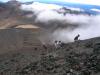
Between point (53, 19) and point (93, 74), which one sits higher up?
point (53, 19)

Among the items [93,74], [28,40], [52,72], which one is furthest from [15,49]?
[93,74]

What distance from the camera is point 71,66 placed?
1485 cm

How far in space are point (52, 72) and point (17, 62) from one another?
4693mm

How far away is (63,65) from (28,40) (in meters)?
20.8

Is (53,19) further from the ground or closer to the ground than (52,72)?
further from the ground

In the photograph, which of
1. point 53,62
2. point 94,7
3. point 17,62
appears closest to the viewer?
point 53,62

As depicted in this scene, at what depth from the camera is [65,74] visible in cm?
1416

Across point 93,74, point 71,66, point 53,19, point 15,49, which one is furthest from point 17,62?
point 53,19

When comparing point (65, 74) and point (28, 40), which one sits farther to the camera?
point (28, 40)

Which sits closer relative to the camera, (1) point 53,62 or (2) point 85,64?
(2) point 85,64

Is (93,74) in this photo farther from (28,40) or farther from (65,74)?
(28,40)

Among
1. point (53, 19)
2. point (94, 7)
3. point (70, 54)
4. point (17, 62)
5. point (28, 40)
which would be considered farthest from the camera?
point (94, 7)

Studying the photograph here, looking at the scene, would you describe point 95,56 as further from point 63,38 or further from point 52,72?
point 63,38

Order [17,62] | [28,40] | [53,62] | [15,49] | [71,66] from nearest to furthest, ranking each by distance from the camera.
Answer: [71,66], [53,62], [17,62], [15,49], [28,40]
